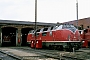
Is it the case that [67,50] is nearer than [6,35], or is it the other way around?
[67,50]

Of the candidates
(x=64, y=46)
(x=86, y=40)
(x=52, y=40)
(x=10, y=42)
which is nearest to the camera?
(x=64, y=46)

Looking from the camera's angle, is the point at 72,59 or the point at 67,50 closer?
the point at 72,59

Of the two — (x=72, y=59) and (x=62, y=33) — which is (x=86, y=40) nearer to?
(x=62, y=33)

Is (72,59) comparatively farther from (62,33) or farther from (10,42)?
(10,42)

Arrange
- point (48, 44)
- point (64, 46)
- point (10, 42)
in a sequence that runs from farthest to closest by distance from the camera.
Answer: point (10, 42) → point (48, 44) → point (64, 46)

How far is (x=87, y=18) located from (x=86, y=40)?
17479mm

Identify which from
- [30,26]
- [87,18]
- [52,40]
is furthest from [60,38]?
[87,18]

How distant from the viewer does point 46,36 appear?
82.1 ft

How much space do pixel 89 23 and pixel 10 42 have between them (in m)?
20.7

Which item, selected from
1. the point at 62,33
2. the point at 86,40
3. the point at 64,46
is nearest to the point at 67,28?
the point at 62,33

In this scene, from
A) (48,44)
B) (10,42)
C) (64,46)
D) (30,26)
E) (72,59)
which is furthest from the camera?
(10,42)

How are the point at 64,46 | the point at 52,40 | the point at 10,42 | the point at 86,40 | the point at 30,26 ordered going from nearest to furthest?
the point at 64,46, the point at 52,40, the point at 86,40, the point at 30,26, the point at 10,42

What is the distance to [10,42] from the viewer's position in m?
49.7

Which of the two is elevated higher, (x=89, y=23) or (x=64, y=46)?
(x=89, y=23)
